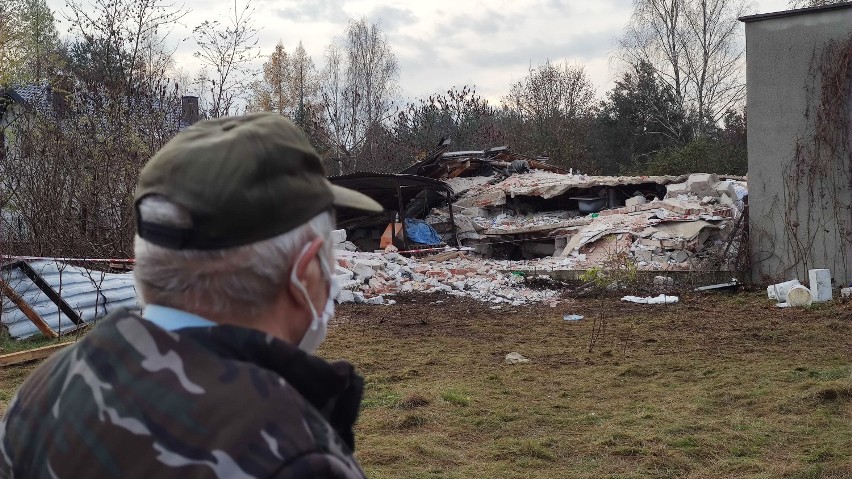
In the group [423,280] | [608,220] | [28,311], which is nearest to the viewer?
[28,311]

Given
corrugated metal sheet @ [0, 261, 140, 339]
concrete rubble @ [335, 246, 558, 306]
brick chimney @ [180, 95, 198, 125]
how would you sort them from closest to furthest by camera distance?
corrugated metal sheet @ [0, 261, 140, 339] < concrete rubble @ [335, 246, 558, 306] < brick chimney @ [180, 95, 198, 125]

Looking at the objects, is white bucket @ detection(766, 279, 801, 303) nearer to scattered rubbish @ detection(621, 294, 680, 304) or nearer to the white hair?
scattered rubbish @ detection(621, 294, 680, 304)

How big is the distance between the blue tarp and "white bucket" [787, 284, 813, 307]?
9649 millimetres

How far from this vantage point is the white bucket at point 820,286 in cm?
1119

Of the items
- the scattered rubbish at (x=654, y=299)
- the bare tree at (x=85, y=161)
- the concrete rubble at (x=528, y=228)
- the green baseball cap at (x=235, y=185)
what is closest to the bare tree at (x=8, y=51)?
the bare tree at (x=85, y=161)

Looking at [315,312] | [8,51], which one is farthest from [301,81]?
[315,312]

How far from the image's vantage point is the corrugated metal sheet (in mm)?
9867

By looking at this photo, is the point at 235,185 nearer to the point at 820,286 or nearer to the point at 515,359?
the point at 515,359

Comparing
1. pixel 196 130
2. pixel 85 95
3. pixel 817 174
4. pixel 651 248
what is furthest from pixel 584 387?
pixel 85 95

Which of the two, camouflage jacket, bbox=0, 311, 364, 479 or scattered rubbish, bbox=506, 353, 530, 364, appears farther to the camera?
scattered rubbish, bbox=506, 353, 530, 364

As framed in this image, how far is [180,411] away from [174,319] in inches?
7.6

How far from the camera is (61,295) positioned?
33.4 feet

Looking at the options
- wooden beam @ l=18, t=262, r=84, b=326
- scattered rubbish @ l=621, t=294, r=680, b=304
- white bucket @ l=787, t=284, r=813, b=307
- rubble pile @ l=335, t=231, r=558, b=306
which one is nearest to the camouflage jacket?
wooden beam @ l=18, t=262, r=84, b=326

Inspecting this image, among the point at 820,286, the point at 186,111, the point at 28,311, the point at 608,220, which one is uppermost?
the point at 186,111
